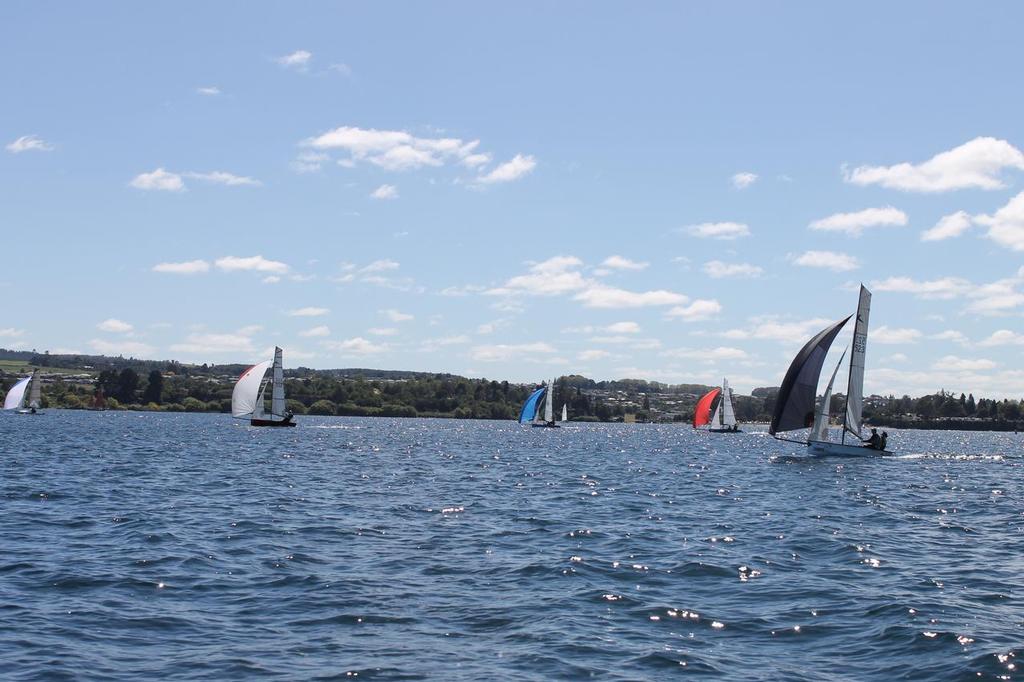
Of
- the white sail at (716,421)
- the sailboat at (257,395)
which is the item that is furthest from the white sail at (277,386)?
the white sail at (716,421)

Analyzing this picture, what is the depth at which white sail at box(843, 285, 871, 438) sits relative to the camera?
6481 cm

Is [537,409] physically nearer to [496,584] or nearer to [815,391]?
[815,391]

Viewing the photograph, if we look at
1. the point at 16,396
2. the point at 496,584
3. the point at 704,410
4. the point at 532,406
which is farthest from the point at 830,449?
the point at 16,396

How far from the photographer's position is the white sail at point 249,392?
10619 centimetres

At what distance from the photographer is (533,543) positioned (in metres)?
24.5

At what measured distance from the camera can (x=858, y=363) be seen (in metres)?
65.2

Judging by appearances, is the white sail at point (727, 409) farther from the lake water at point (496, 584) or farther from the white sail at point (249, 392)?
the lake water at point (496, 584)

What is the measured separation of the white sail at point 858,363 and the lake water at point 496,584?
25905mm

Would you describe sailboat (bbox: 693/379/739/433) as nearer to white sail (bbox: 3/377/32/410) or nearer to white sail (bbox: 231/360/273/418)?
white sail (bbox: 231/360/273/418)

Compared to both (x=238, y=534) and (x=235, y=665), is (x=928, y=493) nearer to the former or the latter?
(x=238, y=534)

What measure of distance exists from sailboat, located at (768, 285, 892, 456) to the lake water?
80.8 feet

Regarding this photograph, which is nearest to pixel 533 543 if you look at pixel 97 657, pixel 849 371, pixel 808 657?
pixel 808 657

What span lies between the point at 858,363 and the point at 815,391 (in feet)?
11.0

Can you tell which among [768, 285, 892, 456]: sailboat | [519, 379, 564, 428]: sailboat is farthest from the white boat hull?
[519, 379, 564, 428]: sailboat
